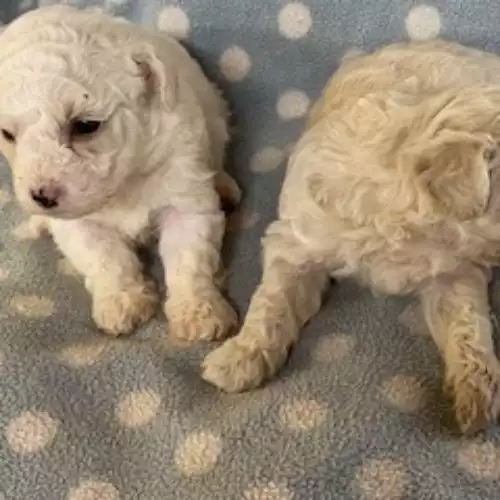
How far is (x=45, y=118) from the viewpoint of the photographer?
1.50 m

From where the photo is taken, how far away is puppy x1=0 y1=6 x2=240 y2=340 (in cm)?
151

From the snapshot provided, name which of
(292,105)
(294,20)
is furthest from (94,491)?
(294,20)

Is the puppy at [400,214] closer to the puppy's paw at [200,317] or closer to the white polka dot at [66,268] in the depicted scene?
the puppy's paw at [200,317]

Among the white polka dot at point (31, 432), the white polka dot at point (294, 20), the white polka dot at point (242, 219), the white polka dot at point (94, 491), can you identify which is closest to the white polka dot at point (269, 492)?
the white polka dot at point (94, 491)

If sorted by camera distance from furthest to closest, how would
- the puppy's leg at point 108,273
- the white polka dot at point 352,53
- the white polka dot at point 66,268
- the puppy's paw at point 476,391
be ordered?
the white polka dot at point 352,53 < the white polka dot at point 66,268 < the puppy's leg at point 108,273 < the puppy's paw at point 476,391

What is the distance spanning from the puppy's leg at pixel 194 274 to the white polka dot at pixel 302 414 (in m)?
0.22

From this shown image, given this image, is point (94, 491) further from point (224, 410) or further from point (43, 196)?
point (43, 196)

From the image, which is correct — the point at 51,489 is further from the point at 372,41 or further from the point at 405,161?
the point at 372,41

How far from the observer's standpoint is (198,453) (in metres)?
1.32

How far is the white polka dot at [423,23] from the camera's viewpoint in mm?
1908

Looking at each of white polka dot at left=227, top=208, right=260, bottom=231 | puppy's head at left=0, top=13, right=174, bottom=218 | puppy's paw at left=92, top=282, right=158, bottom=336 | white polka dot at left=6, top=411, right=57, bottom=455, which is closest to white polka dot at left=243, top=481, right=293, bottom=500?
white polka dot at left=6, top=411, right=57, bottom=455

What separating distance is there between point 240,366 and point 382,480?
0.91ft

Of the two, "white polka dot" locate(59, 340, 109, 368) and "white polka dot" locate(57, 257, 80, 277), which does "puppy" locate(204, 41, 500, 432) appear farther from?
"white polka dot" locate(57, 257, 80, 277)

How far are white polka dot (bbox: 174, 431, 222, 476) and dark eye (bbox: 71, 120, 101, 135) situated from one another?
0.48m
